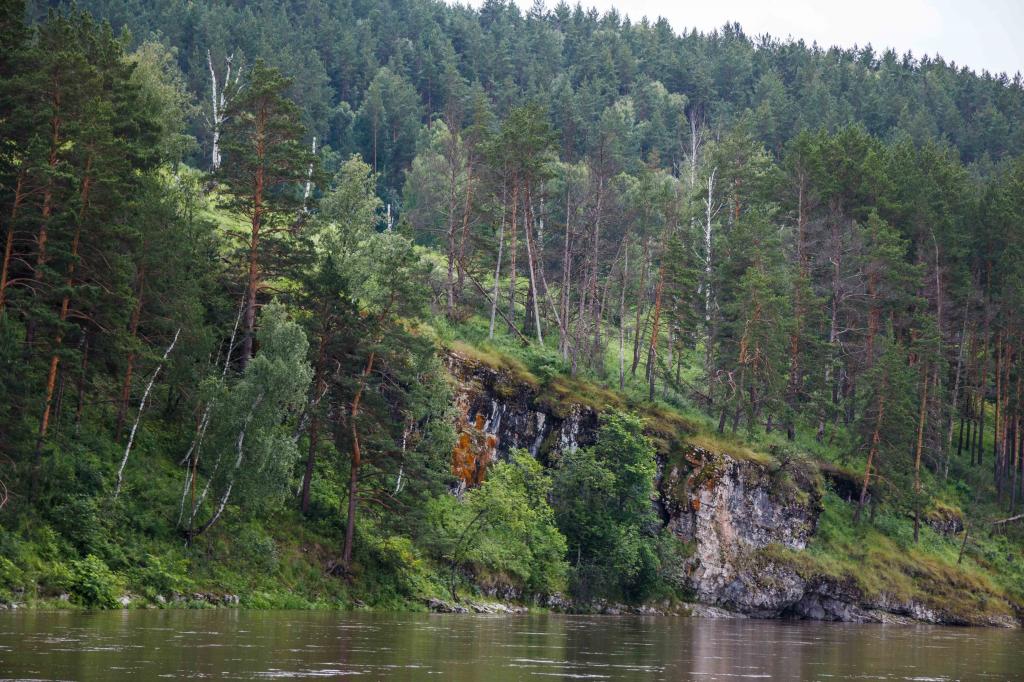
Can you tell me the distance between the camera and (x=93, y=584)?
32.1 metres

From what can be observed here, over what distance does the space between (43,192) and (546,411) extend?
2956 cm

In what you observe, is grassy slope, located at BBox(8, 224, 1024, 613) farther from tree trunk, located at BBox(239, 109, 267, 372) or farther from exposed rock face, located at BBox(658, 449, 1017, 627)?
tree trunk, located at BBox(239, 109, 267, 372)

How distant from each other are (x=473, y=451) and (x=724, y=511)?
50.5 feet

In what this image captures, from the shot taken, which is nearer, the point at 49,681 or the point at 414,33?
the point at 49,681

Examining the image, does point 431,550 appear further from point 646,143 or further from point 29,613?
point 646,143

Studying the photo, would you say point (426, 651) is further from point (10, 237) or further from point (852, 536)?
point (852, 536)

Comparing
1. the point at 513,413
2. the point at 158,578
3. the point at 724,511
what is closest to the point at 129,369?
the point at 158,578

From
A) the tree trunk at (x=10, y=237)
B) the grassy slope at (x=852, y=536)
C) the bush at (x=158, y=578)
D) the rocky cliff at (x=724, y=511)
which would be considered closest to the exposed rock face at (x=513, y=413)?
the rocky cliff at (x=724, y=511)

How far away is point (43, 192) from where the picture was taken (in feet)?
119

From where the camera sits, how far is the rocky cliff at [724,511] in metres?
56.4

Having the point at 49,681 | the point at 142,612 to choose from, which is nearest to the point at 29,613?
the point at 142,612

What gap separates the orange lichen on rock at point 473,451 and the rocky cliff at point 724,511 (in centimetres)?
8

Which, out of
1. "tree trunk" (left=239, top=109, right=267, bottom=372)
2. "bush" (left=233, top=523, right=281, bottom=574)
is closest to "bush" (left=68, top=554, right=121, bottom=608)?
"bush" (left=233, top=523, right=281, bottom=574)

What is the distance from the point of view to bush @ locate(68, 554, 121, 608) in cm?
3177
